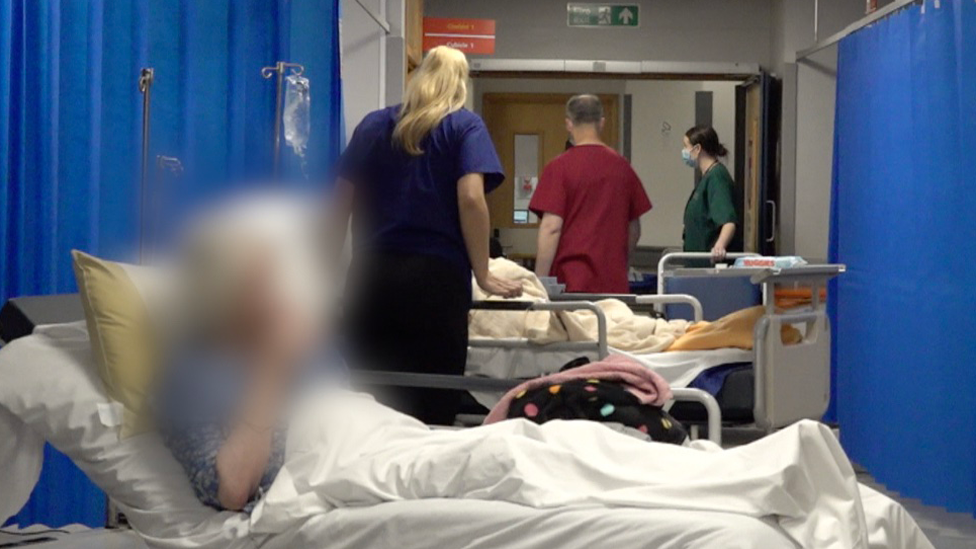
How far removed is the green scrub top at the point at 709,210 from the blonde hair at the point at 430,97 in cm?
391

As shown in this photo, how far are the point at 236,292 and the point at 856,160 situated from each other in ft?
14.4

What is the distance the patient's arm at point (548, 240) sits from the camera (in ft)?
19.0

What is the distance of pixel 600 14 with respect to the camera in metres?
9.72

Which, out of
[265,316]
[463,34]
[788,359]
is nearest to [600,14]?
[463,34]

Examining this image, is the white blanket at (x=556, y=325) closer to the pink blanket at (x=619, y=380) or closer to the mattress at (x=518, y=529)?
the pink blanket at (x=619, y=380)

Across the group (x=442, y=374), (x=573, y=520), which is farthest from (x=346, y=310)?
(x=573, y=520)

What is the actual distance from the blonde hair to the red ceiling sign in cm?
543

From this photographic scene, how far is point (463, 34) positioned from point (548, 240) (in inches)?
147

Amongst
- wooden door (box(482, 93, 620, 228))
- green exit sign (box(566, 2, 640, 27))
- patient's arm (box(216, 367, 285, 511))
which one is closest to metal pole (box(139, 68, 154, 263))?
patient's arm (box(216, 367, 285, 511))

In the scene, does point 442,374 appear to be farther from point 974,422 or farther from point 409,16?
point 409,16

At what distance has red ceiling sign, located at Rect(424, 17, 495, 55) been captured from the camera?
358 inches

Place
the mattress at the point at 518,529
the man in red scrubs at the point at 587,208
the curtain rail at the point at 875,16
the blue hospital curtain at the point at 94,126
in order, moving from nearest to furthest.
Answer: the mattress at the point at 518,529, the blue hospital curtain at the point at 94,126, the curtain rail at the point at 875,16, the man in red scrubs at the point at 587,208

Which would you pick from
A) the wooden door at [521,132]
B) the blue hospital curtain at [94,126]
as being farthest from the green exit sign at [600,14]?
the blue hospital curtain at [94,126]

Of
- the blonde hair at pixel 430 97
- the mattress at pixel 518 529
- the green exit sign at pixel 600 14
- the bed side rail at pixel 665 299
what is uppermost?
the green exit sign at pixel 600 14
